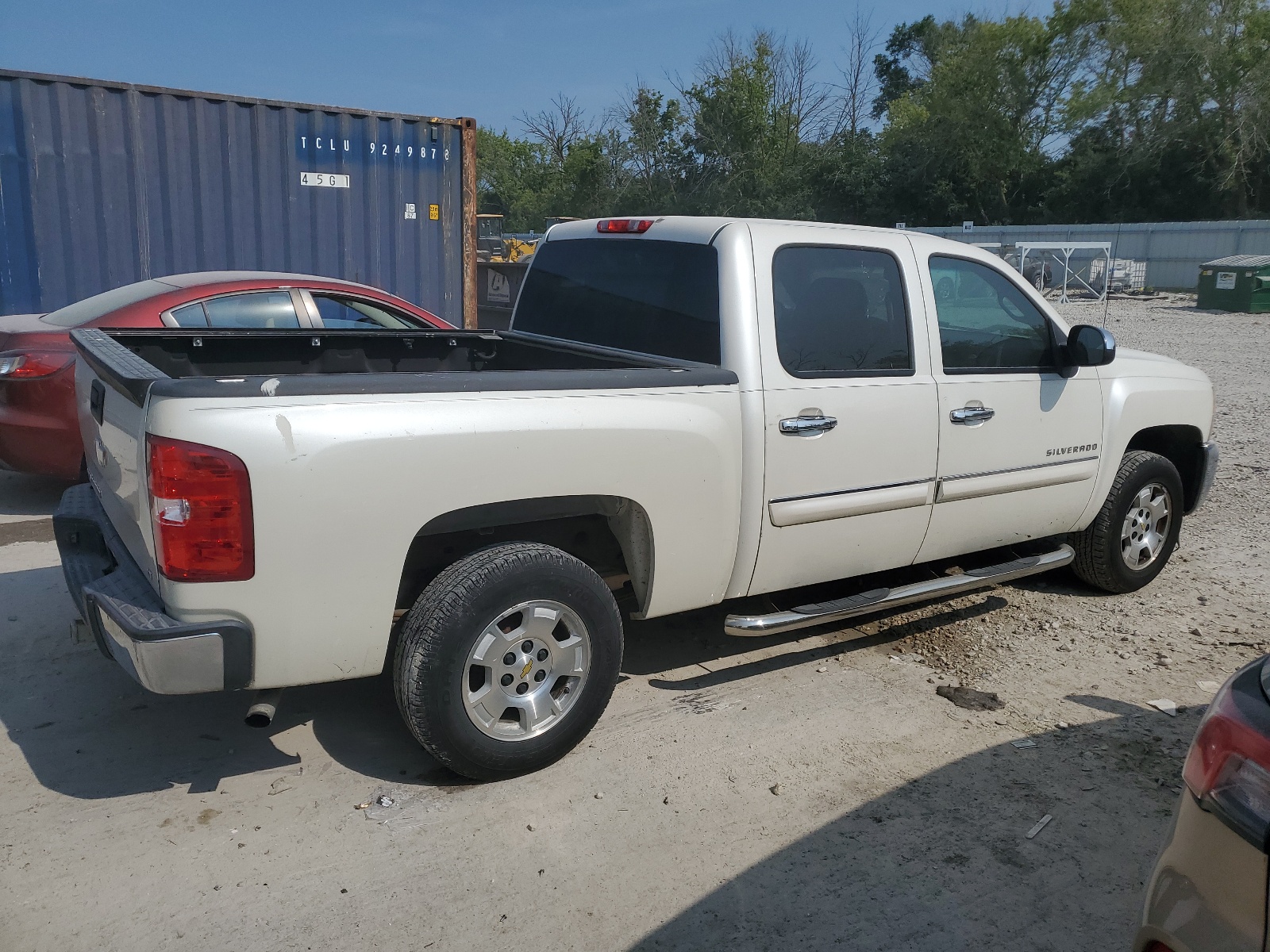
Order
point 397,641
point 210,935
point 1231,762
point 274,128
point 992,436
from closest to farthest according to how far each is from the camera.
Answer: point 1231,762, point 210,935, point 397,641, point 992,436, point 274,128

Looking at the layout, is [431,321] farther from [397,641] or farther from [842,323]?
[397,641]

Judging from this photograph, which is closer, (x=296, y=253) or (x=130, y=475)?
(x=130, y=475)

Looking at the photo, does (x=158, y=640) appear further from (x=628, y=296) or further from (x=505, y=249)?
(x=505, y=249)

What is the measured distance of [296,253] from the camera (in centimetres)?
1029

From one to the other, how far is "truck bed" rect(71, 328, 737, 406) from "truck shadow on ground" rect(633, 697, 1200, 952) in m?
1.65

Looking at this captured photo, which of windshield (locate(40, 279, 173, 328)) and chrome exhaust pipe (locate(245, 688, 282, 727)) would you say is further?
windshield (locate(40, 279, 173, 328))

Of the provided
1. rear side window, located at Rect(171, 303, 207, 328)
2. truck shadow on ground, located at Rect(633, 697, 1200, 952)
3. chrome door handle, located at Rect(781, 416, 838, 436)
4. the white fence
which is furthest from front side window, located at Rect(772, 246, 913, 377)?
the white fence

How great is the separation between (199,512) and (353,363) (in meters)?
2.26

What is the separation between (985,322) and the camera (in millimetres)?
4812

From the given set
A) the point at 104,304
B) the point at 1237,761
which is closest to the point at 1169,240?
the point at 104,304

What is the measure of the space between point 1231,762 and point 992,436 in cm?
296

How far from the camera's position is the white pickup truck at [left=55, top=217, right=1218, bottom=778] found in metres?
3.02

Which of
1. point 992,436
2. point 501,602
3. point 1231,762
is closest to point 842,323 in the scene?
point 992,436

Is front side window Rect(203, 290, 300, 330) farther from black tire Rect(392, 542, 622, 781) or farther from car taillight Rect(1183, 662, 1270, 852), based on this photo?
car taillight Rect(1183, 662, 1270, 852)
